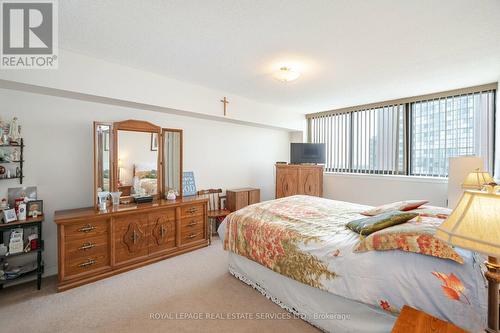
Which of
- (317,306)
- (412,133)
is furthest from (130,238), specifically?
(412,133)

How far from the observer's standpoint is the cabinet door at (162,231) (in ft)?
9.97

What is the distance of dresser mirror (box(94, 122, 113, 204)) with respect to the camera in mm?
2842

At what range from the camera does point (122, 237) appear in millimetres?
2773

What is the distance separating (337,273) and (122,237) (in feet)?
8.14

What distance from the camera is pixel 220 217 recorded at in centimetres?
411

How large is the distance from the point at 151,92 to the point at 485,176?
4.42 metres

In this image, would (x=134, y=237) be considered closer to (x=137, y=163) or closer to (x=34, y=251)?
(x=34, y=251)

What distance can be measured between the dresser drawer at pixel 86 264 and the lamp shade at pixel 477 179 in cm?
452

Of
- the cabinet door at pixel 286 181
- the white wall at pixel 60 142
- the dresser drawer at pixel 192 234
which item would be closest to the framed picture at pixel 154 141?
the white wall at pixel 60 142

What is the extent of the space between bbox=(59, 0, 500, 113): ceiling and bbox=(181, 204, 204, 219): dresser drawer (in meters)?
1.94

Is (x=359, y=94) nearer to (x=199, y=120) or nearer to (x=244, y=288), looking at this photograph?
(x=199, y=120)

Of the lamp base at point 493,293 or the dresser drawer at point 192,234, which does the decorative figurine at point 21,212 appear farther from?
the lamp base at point 493,293

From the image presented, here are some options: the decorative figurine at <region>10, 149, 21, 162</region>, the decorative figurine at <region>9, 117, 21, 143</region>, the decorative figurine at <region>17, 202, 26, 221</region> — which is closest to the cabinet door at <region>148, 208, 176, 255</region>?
the decorative figurine at <region>17, 202, 26, 221</region>

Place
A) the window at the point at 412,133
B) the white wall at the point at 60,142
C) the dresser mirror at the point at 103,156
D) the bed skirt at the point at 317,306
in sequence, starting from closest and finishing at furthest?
the bed skirt at the point at 317,306 → the white wall at the point at 60,142 → the dresser mirror at the point at 103,156 → the window at the point at 412,133
